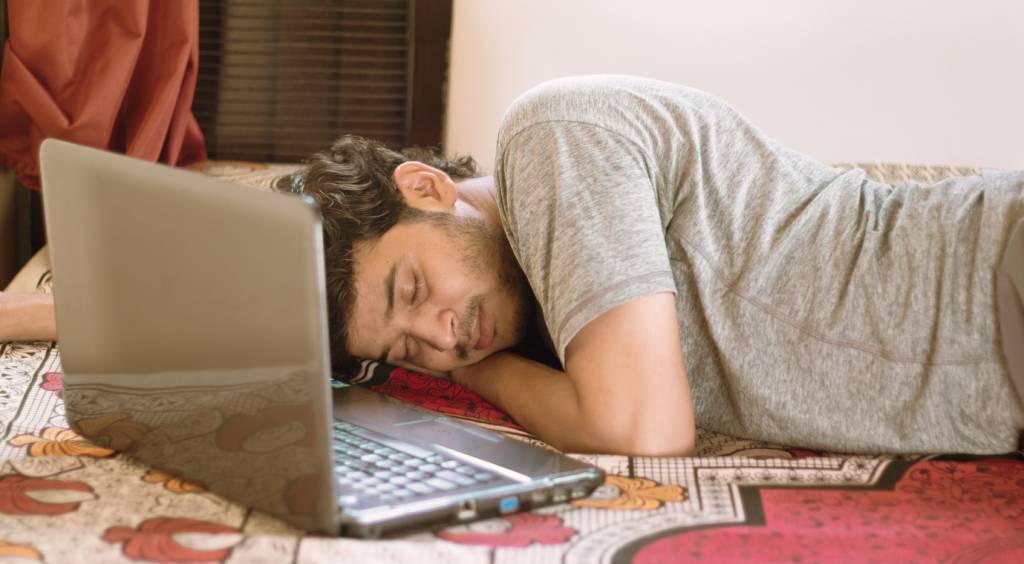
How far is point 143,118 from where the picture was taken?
1961mm

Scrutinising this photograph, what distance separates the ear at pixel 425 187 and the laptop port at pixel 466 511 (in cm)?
52

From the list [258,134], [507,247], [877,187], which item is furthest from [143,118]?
[877,187]

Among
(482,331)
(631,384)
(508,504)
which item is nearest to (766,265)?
(631,384)

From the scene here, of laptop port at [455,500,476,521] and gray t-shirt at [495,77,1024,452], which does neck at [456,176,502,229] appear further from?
laptop port at [455,500,476,521]

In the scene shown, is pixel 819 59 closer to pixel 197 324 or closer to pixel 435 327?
pixel 435 327

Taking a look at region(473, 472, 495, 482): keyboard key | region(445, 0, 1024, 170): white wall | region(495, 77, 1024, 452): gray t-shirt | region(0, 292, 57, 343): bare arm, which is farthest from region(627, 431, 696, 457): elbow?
region(445, 0, 1024, 170): white wall

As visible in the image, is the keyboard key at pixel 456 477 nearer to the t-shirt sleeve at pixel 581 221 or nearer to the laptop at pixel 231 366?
the laptop at pixel 231 366

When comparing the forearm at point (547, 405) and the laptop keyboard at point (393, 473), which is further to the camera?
the forearm at point (547, 405)

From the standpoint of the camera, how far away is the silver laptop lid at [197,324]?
751 mm

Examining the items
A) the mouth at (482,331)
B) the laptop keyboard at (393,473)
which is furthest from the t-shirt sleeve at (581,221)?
the laptop keyboard at (393,473)

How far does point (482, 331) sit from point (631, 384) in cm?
25

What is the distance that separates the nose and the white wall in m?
0.97

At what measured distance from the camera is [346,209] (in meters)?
1.27

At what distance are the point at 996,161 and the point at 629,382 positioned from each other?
51.1 inches
